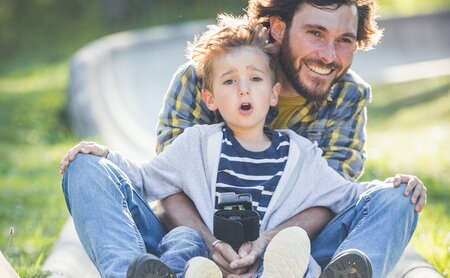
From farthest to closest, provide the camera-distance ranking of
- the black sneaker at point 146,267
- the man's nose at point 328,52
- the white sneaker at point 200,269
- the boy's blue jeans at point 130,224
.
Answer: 1. the man's nose at point 328,52
2. the boy's blue jeans at point 130,224
3. the white sneaker at point 200,269
4. the black sneaker at point 146,267

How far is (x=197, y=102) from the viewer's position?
159 inches

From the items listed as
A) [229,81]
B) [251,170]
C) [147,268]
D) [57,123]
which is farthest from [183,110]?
[57,123]

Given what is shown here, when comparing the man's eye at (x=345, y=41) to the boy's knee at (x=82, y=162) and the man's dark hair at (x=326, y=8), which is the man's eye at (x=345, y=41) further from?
the boy's knee at (x=82, y=162)

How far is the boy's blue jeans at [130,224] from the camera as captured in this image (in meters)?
3.23

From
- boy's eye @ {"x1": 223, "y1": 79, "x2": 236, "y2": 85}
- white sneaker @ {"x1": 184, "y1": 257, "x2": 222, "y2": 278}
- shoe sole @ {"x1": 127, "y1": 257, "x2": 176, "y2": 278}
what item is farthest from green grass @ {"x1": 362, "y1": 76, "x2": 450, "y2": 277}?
shoe sole @ {"x1": 127, "y1": 257, "x2": 176, "y2": 278}

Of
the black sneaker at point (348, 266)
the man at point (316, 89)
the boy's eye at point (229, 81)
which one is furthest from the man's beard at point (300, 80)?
the black sneaker at point (348, 266)

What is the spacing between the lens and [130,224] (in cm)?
332

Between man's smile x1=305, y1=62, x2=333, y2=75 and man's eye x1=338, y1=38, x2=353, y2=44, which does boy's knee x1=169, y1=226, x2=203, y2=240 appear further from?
man's eye x1=338, y1=38, x2=353, y2=44

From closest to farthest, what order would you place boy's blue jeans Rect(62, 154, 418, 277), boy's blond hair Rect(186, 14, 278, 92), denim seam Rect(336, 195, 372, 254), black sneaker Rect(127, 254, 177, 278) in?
1. black sneaker Rect(127, 254, 177, 278)
2. boy's blue jeans Rect(62, 154, 418, 277)
3. denim seam Rect(336, 195, 372, 254)
4. boy's blond hair Rect(186, 14, 278, 92)

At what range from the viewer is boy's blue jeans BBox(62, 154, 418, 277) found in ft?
10.6

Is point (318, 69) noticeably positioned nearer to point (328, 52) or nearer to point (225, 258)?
point (328, 52)

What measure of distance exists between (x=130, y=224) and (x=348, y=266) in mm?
806

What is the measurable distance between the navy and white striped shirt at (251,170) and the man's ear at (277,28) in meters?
0.67

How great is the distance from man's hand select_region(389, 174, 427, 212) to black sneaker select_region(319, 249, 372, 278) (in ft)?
1.59
